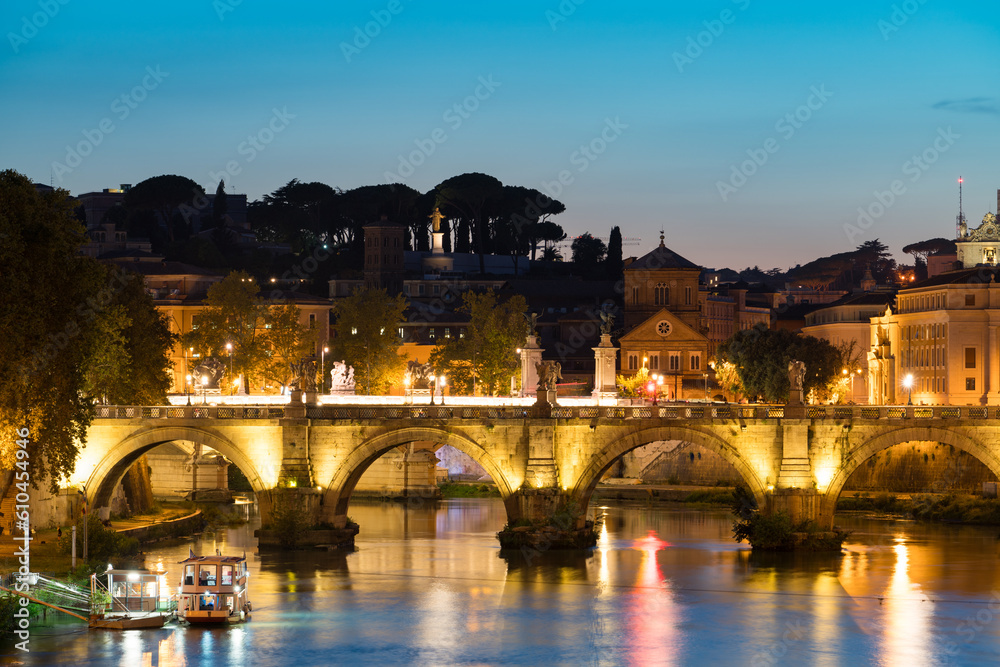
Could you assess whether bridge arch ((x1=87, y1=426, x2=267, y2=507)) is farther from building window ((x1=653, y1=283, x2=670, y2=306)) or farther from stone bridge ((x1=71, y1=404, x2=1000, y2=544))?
building window ((x1=653, y1=283, x2=670, y2=306))

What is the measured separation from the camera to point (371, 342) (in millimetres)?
101312

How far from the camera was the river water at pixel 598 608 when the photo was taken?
43688mm

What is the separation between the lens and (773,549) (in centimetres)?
5756

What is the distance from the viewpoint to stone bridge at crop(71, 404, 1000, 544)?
57.2 metres

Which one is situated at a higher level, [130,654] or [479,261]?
[479,261]

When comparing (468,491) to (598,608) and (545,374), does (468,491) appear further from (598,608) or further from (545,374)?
(598,608)

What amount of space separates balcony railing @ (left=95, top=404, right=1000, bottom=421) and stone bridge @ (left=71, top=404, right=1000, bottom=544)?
0.16 feet

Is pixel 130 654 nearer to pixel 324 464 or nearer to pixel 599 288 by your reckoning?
pixel 324 464

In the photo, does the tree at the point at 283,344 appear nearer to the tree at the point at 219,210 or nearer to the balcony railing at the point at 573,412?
the balcony railing at the point at 573,412

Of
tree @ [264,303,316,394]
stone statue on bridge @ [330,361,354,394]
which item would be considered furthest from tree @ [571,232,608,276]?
stone statue on bridge @ [330,361,354,394]

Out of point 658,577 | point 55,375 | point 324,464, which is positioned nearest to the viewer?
point 55,375

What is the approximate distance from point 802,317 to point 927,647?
10234 cm

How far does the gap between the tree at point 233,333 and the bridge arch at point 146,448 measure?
26841 mm

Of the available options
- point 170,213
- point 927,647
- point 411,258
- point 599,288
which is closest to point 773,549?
point 927,647
